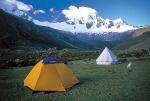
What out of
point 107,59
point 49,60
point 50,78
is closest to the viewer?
point 50,78

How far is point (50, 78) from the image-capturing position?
21.2 meters

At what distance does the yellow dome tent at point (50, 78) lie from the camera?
20797 millimetres

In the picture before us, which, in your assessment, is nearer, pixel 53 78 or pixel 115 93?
pixel 115 93

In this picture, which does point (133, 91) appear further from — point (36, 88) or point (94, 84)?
point (36, 88)

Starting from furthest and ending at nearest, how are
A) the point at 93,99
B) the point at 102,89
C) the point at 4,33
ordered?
the point at 4,33
the point at 102,89
the point at 93,99

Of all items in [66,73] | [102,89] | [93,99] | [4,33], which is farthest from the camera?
[4,33]

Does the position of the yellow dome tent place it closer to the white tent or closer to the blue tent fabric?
the blue tent fabric

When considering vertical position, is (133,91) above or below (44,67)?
below

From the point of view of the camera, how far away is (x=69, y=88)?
71.1ft

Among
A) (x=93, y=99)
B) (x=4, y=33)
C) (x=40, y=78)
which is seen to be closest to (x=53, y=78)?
(x=40, y=78)

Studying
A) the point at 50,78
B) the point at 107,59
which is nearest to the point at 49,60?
the point at 50,78

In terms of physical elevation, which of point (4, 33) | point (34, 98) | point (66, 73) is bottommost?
point (34, 98)

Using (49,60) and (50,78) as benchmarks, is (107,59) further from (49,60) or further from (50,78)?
(50,78)

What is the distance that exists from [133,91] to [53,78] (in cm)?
576
